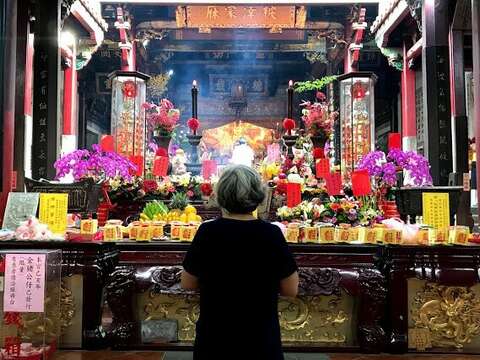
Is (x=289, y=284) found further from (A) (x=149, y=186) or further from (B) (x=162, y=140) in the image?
(B) (x=162, y=140)

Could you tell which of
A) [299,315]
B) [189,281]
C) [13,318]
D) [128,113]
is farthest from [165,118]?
[189,281]

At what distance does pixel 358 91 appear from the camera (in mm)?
8031

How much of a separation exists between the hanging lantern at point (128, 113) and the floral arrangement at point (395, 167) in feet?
16.3

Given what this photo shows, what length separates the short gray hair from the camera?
1.75m

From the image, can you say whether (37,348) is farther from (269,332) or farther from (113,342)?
(269,332)

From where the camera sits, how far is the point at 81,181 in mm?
3951

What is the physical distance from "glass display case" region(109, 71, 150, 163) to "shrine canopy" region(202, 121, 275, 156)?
5.94m

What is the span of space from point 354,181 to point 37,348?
8.26ft

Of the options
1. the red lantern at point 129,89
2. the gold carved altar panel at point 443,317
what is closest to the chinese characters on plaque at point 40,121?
the red lantern at point 129,89

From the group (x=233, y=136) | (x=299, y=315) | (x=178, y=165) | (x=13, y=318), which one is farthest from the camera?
(x=233, y=136)

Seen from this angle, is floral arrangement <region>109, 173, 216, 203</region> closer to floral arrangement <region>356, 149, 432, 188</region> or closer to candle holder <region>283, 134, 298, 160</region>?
candle holder <region>283, 134, 298, 160</region>

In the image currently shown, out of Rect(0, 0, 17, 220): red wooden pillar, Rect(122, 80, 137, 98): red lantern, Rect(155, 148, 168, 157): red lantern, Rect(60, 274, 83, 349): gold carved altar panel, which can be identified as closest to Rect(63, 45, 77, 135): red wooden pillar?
Rect(122, 80, 137, 98): red lantern

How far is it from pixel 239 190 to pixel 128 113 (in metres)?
7.23

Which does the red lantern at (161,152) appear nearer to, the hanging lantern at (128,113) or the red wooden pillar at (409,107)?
the hanging lantern at (128,113)
